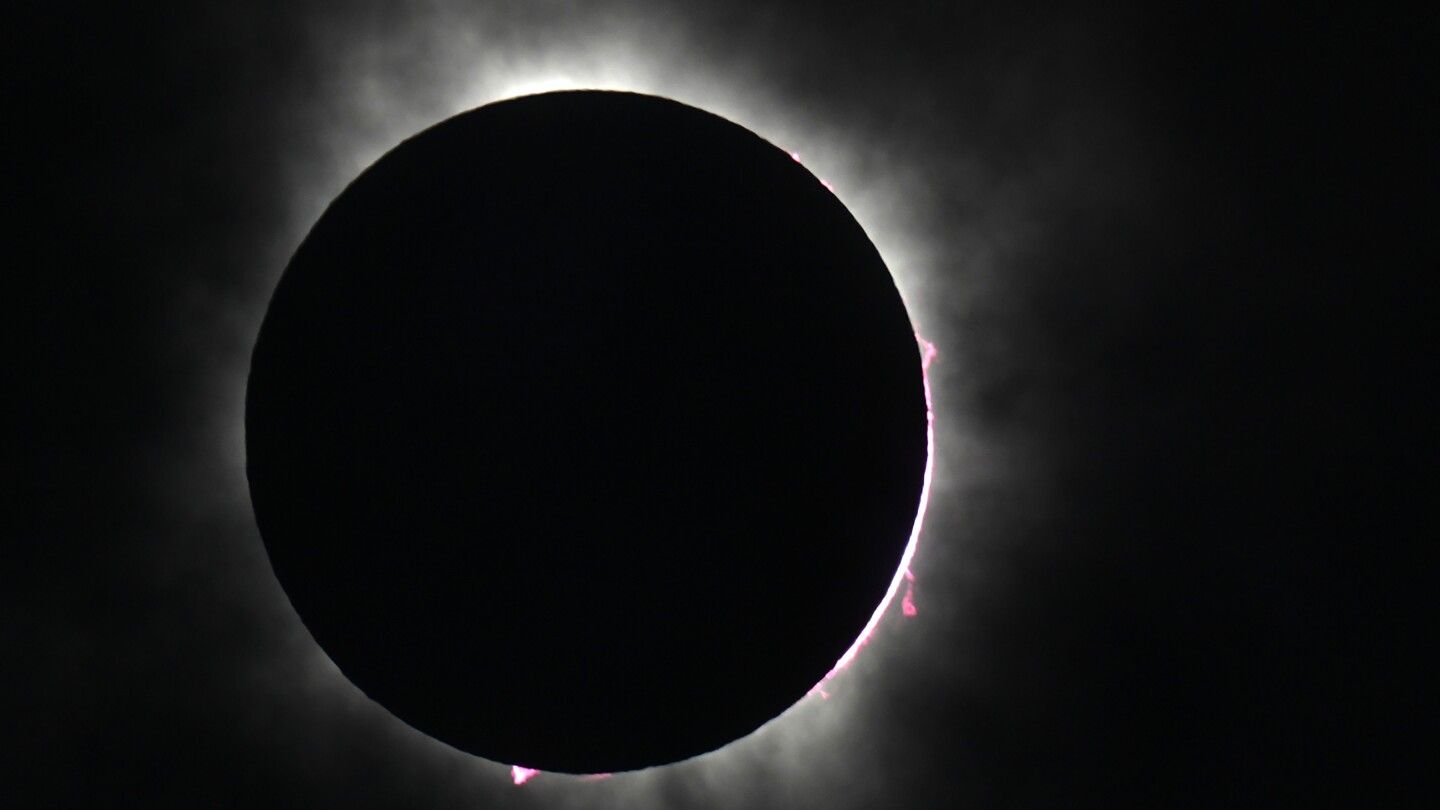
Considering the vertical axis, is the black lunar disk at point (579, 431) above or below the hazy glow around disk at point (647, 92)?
below

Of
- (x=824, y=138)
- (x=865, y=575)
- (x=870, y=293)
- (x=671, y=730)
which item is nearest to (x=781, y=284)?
(x=870, y=293)

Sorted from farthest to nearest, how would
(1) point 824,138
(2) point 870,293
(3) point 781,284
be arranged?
1. (1) point 824,138
2. (2) point 870,293
3. (3) point 781,284

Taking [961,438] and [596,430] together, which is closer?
[596,430]

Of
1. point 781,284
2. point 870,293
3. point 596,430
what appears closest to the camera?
point 596,430

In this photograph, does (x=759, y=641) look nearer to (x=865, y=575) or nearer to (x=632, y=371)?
(x=865, y=575)

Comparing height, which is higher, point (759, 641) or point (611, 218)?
point (611, 218)

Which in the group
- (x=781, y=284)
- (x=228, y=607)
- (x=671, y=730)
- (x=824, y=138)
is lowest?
(x=671, y=730)

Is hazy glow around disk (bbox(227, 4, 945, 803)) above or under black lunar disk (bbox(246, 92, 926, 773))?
above
